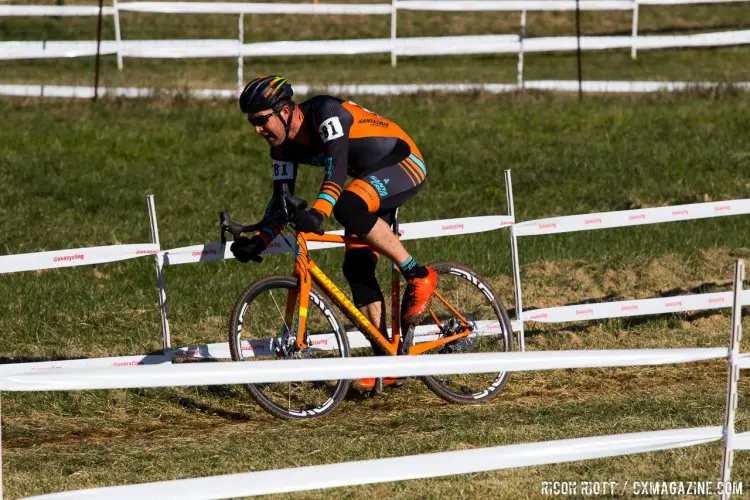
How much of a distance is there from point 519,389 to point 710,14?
24459mm

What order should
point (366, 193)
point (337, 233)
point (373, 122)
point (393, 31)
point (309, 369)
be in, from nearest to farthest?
point (309, 369)
point (366, 193)
point (373, 122)
point (337, 233)
point (393, 31)

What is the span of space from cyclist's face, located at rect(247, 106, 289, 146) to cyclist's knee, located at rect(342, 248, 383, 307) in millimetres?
999

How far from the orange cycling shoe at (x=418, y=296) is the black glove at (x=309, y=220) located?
0.93 metres

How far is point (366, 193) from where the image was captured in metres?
7.49

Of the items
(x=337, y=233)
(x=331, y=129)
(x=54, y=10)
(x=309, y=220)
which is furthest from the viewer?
(x=54, y=10)

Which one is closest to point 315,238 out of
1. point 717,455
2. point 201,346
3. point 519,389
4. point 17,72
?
point 201,346

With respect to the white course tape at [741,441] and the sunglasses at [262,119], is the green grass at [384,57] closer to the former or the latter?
the sunglasses at [262,119]

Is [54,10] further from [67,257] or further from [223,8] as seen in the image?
[67,257]

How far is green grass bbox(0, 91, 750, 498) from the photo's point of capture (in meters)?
6.96

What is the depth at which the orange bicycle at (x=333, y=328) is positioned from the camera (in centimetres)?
758

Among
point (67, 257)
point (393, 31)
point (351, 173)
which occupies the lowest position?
point (67, 257)

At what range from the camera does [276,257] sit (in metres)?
12.1

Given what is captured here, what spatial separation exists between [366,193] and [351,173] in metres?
0.43

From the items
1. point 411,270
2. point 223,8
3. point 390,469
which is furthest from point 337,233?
point 223,8
